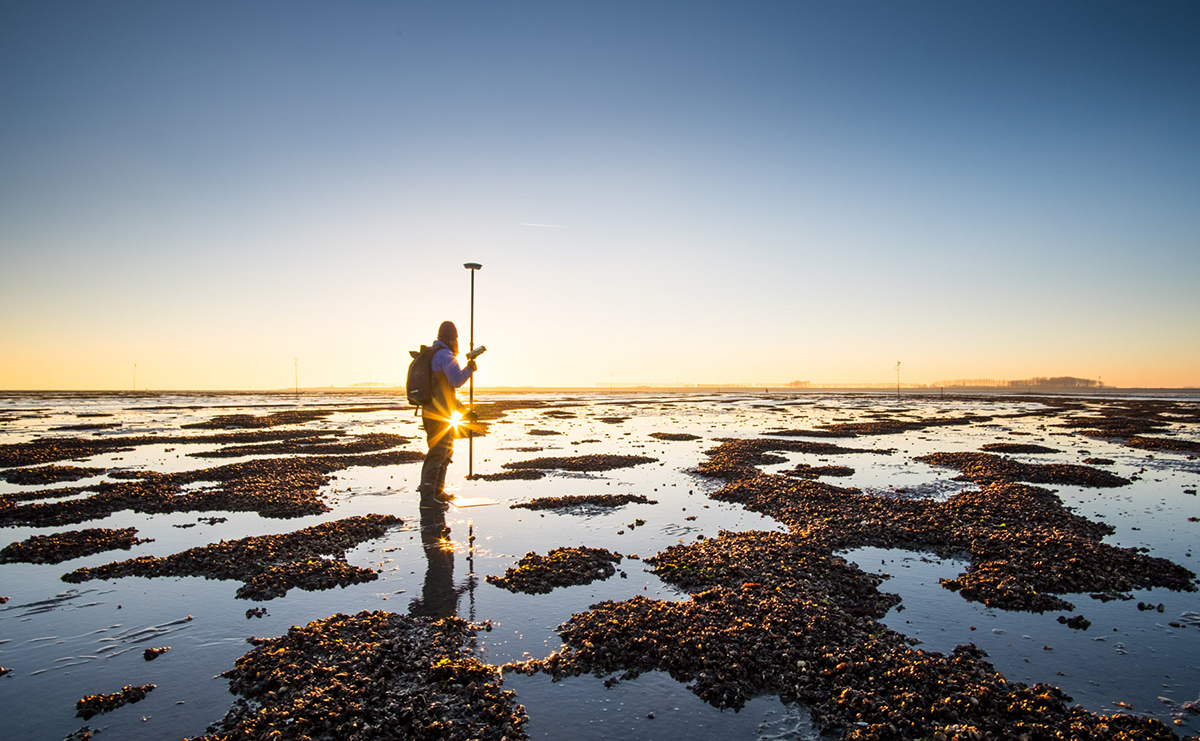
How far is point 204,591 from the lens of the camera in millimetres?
8273

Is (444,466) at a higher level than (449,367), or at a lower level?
lower

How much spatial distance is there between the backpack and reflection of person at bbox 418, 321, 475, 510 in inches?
3.1

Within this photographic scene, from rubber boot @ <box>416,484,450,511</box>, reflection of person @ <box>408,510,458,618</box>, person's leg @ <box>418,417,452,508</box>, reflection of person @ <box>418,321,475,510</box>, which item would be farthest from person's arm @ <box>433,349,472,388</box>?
reflection of person @ <box>408,510,458,618</box>

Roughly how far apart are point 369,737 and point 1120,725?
6.73m

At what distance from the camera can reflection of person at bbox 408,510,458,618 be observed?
7.52m

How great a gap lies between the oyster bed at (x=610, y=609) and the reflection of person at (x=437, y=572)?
0.18 ft

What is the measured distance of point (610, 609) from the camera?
739 cm

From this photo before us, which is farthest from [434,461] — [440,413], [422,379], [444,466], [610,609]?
[610,609]

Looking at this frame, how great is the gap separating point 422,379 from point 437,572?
3.63m

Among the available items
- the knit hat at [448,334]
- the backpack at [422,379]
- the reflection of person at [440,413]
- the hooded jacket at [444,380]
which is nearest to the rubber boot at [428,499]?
the reflection of person at [440,413]

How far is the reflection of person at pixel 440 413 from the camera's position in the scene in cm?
1045

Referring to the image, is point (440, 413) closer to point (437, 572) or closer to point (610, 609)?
point (437, 572)

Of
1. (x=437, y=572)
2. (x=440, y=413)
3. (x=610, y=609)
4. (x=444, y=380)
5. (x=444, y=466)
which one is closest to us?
(x=610, y=609)

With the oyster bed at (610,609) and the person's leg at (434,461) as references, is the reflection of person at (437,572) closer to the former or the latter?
the oyster bed at (610,609)
